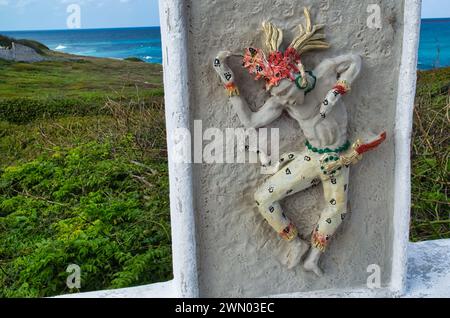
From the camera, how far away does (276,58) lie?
1.92m

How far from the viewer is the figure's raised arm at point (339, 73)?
199cm

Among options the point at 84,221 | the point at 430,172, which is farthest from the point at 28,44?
the point at 430,172

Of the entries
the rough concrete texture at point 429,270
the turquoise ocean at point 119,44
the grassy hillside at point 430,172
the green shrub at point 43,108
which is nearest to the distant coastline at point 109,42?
the turquoise ocean at point 119,44

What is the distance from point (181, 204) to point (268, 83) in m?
0.56

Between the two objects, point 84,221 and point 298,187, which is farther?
point 84,221

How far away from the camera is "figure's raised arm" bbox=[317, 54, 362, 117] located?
6.51ft

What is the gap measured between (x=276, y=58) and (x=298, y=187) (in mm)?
510

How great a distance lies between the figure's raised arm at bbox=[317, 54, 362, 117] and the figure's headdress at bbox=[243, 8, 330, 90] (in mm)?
115

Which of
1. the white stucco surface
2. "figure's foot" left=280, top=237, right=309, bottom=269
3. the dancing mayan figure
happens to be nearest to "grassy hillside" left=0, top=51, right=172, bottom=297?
the white stucco surface

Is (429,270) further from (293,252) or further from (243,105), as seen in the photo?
(243,105)

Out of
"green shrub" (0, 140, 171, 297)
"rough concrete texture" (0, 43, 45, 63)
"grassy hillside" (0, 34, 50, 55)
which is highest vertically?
"grassy hillside" (0, 34, 50, 55)

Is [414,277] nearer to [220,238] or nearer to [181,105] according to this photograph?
[220,238]

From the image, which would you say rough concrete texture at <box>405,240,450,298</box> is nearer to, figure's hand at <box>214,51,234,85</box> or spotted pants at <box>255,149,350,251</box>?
spotted pants at <box>255,149,350,251</box>

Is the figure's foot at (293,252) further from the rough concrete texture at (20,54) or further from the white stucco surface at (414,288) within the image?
the rough concrete texture at (20,54)
